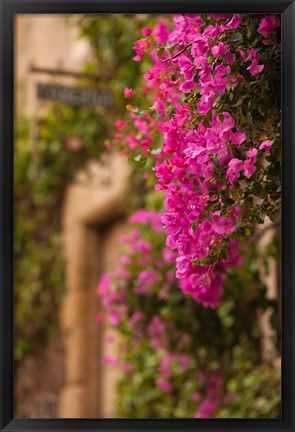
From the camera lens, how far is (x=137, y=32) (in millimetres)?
5004

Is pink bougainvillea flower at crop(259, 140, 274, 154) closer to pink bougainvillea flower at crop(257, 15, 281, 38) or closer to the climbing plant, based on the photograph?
the climbing plant

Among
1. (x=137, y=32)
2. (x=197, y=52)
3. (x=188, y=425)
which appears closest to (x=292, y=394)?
(x=188, y=425)

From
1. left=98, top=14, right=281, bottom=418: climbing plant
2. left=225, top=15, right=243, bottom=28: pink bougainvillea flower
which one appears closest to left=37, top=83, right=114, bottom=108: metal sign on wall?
left=98, top=14, right=281, bottom=418: climbing plant

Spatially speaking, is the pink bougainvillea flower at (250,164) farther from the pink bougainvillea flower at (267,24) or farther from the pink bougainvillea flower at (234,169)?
the pink bougainvillea flower at (267,24)

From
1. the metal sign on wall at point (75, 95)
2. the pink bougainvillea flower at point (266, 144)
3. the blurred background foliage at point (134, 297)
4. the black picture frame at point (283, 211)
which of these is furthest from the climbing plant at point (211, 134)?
the metal sign on wall at point (75, 95)

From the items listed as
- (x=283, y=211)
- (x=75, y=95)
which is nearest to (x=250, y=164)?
(x=283, y=211)

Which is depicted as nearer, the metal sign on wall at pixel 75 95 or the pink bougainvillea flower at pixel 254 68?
the pink bougainvillea flower at pixel 254 68

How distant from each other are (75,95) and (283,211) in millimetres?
3740

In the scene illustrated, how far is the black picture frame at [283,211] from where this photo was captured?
177cm

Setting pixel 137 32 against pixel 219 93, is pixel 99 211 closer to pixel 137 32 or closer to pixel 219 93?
pixel 137 32

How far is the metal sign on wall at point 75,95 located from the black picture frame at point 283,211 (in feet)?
11.6

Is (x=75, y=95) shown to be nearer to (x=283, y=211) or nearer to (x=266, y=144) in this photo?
(x=266, y=144)

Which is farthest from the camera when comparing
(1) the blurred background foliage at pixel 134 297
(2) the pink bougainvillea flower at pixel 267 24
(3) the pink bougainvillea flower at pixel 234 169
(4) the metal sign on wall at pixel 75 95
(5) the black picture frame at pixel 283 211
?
(4) the metal sign on wall at pixel 75 95

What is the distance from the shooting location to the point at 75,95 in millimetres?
5395
